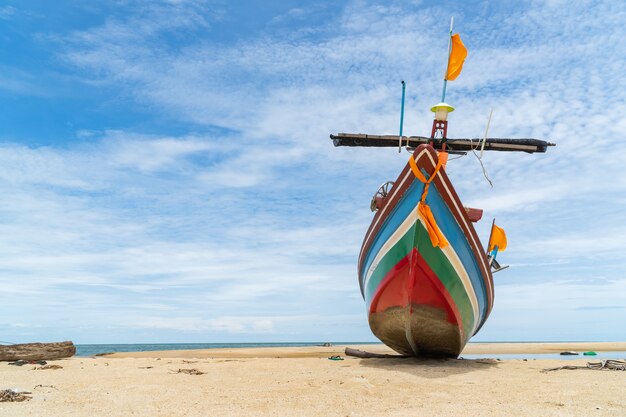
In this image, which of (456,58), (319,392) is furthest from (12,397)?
(456,58)

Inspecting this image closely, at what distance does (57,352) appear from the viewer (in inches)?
547

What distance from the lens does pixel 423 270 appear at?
10.4 m

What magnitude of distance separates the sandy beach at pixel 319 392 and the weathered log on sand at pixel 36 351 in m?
2.99

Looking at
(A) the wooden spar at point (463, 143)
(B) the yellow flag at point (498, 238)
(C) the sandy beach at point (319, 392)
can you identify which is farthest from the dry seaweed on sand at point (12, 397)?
(B) the yellow flag at point (498, 238)

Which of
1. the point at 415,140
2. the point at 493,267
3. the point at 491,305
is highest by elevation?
the point at 415,140

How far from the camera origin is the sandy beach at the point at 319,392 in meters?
5.66

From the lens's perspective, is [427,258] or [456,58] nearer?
[427,258]

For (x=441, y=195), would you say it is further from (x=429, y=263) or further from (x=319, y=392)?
(x=319, y=392)

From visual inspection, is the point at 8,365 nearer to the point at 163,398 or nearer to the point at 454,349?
the point at 163,398

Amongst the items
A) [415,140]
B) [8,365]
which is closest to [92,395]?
[8,365]

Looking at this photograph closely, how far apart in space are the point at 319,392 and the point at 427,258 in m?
4.44

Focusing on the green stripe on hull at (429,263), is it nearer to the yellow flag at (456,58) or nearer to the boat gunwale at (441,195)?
the boat gunwale at (441,195)

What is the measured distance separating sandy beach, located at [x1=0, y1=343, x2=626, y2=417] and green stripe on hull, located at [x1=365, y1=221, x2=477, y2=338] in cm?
188

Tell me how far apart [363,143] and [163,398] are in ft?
31.9
